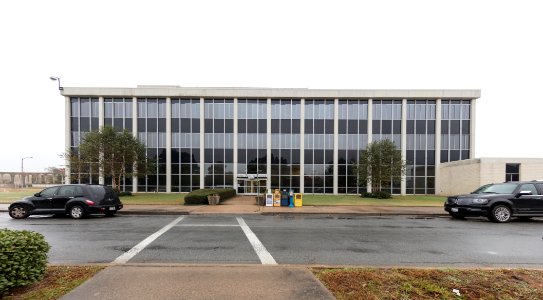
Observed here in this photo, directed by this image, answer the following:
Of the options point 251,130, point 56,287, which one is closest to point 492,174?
point 251,130

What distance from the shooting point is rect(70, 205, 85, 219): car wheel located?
12.8 m

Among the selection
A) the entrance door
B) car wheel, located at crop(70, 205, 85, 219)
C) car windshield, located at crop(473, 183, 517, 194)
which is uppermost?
car windshield, located at crop(473, 183, 517, 194)

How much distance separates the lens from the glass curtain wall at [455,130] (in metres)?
33.0

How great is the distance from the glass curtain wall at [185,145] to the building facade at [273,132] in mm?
118

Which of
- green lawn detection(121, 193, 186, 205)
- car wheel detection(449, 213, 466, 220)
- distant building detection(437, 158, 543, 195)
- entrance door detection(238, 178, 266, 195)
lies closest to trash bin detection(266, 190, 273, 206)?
green lawn detection(121, 193, 186, 205)

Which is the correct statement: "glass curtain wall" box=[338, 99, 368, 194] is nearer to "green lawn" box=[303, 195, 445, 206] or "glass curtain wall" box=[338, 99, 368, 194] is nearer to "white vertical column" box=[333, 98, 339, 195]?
"white vertical column" box=[333, 98, 339, 195]

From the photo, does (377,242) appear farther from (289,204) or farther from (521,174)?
(521,174)

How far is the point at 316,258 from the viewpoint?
6.27 meters

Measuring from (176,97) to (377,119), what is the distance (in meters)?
24.4

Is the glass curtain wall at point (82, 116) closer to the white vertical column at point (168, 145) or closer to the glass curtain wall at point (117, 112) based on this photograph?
the glass curtain wall at point (117, 112)

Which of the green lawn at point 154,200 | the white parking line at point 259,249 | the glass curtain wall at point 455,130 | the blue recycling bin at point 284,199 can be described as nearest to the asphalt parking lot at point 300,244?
the white parking line at point 259,249

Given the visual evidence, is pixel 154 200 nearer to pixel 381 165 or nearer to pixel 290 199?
pixel 290 199

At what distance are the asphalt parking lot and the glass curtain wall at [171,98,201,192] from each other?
21.5 metres

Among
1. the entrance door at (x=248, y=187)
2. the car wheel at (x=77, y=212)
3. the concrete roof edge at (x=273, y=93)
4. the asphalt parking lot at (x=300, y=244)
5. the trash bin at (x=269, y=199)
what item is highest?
the concrete roof edge at (x=273, y=93)
